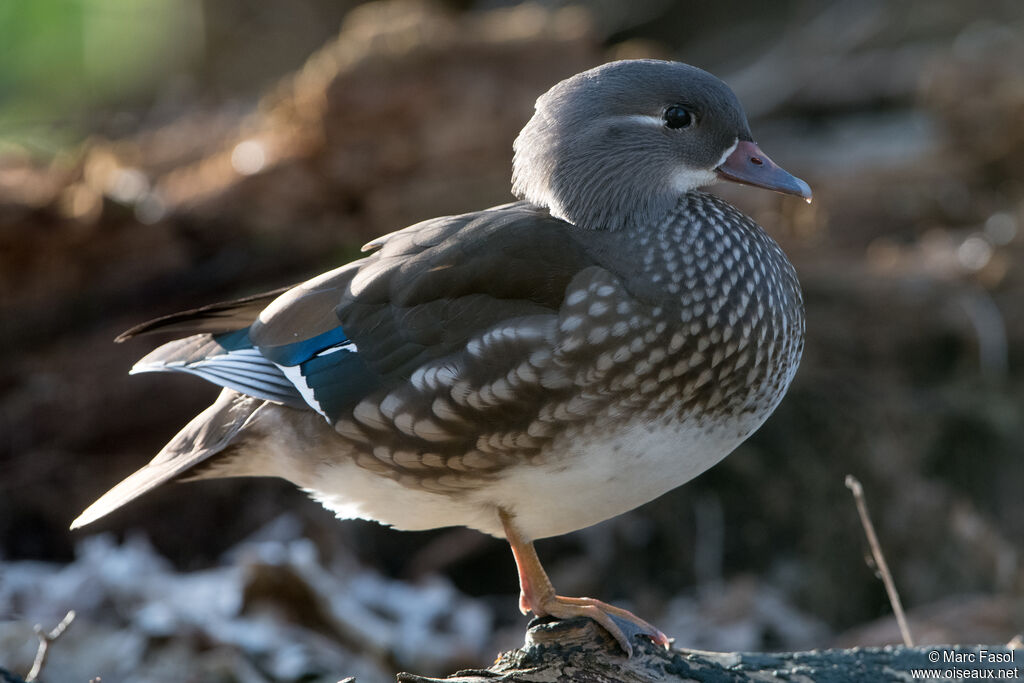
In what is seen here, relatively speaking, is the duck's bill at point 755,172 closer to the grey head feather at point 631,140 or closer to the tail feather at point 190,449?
the grey head feather at point 631,140

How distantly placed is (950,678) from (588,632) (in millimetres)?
729

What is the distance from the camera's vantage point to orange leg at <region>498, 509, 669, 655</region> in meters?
2.33

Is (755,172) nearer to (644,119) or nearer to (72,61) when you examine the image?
(644,119)

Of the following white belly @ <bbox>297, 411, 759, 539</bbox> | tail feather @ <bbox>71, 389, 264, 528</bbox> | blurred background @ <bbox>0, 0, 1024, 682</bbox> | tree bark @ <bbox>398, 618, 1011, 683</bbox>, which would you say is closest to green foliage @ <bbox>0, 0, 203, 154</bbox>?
blurred background @ <bbox>0, 0, 1024, 682</bbox>

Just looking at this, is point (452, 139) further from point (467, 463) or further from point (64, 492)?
point (467, 463)

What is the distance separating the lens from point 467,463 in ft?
7.35

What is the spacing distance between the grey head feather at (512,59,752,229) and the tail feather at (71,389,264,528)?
84 centimetres

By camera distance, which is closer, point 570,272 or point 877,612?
point 570,272

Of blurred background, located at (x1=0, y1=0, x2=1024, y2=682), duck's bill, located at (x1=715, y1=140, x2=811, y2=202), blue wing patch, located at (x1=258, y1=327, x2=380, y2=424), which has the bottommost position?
blurred background, located at (x1=0, y1=0, x2=1024, y2=682)

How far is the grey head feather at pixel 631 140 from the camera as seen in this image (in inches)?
94.2

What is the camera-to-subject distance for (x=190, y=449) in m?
2.60

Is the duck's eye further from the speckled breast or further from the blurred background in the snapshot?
the blurred background

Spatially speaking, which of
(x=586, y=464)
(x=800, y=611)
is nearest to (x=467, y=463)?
(x=586, y=464)

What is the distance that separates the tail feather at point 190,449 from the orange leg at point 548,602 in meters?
0.66
